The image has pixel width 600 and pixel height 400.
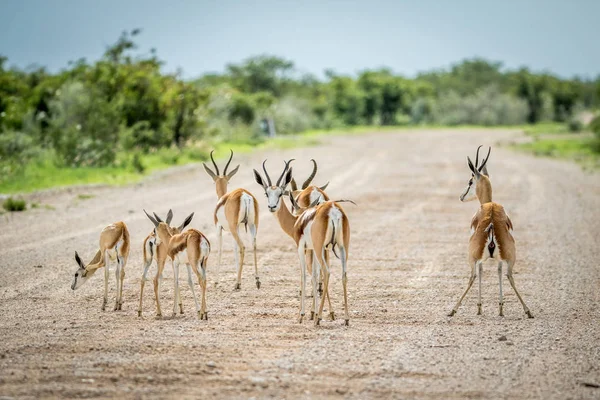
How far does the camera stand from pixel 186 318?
31.2 feet

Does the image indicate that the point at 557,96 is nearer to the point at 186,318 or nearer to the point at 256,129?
the point at 256,129

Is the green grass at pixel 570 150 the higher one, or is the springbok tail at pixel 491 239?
the green grass at pixel 570 150

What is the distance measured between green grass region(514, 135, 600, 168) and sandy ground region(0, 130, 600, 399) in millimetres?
16244

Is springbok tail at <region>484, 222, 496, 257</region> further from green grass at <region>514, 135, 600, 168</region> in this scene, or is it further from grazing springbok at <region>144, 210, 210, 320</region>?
green grass at <region>514, 135, 600, 168</region>

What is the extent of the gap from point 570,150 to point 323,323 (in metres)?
32.8

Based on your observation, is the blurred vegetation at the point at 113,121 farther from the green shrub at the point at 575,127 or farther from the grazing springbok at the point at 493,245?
the grazing springbok at the point at 493,245

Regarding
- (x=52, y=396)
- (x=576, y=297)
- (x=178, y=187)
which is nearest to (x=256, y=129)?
(x=178, y=187)

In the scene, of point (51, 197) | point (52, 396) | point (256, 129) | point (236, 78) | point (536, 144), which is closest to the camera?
point (52, 396)

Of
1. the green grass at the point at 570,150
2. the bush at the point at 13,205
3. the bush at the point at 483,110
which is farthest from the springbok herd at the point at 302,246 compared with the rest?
the bush at the point at 483,110

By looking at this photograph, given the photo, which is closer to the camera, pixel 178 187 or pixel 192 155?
pixel 178 187

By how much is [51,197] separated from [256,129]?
28.7 metres

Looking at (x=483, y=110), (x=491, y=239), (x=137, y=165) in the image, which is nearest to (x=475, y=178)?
(x=491, y=239)

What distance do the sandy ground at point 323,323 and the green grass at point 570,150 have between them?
16.2 metres

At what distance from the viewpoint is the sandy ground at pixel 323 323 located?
23.3 feet
